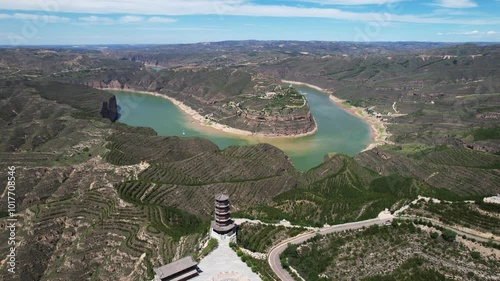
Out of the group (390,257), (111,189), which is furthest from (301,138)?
(390,257)

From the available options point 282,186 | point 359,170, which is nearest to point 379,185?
point 359,170

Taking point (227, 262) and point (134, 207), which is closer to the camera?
point (227, 262)

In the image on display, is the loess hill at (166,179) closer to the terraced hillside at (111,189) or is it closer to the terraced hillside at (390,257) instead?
the terraced hillside at (111,189)

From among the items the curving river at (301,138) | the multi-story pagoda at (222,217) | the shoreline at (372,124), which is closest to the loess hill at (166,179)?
the multi-story pagoda at (222,217)

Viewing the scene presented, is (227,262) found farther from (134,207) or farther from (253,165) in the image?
(253,165)

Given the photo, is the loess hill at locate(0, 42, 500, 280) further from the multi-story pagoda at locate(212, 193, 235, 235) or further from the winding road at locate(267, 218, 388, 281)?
the multi-story pagoda at locate(212, 193, 235, 235)
